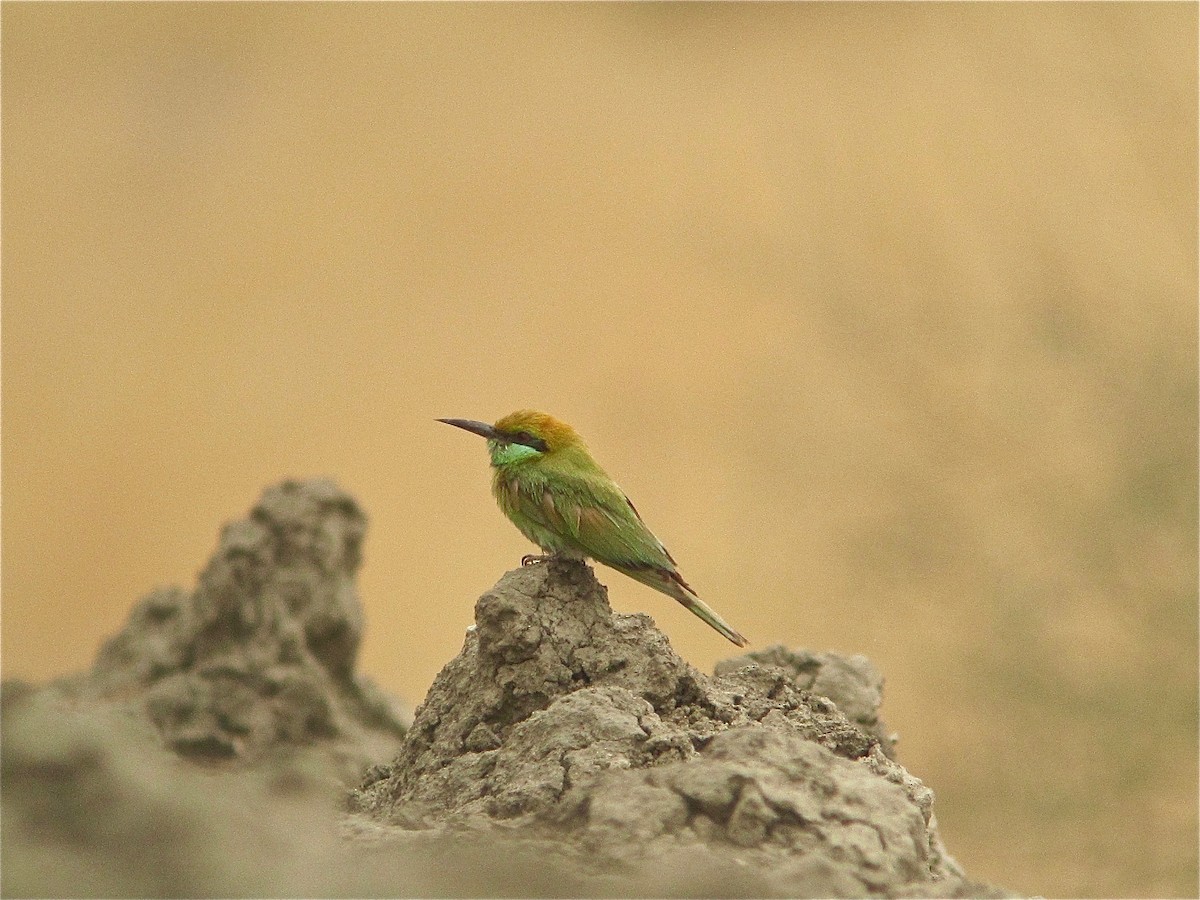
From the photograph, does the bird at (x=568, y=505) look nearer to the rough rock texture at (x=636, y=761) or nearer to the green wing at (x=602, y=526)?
the green wing at (x=602, y=526)

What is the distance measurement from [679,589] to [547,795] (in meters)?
1.65

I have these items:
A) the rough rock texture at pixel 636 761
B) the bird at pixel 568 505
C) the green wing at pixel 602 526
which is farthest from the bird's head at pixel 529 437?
the rough rock texture at pixel 636 761

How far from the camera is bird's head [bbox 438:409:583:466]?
5.20 metres

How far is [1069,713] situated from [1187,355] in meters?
2.66

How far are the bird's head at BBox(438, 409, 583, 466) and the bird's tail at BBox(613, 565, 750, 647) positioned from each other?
0.50 metres

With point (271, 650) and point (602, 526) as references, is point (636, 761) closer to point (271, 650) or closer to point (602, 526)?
point (602, 526)

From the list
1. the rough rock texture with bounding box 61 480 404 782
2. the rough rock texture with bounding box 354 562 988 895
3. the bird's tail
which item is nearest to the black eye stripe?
the bird's tail

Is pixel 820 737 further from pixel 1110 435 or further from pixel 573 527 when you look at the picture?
pixel 1110 435

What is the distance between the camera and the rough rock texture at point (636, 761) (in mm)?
3295

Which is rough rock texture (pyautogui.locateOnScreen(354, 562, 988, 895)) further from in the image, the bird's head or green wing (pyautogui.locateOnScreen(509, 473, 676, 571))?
the bird's head

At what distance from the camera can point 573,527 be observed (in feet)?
16.0

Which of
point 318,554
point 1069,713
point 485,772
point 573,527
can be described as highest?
point 1069,713

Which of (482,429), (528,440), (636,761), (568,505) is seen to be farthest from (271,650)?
(636,761)

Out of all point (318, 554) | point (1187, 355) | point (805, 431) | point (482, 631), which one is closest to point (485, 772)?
point (482, 631)
